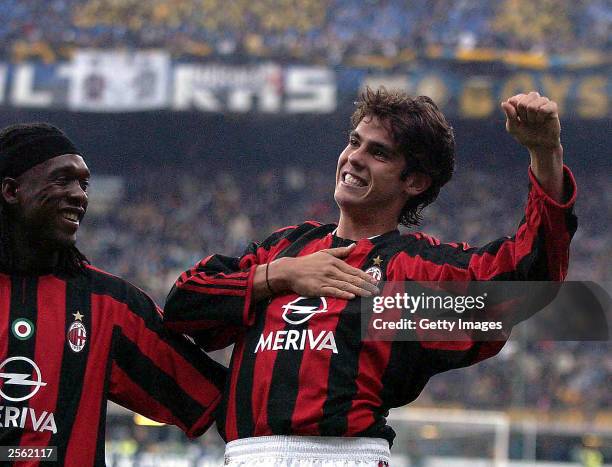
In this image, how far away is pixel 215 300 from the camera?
9.68 ft

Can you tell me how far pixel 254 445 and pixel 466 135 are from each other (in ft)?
59.8

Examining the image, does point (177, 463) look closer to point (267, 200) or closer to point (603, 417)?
point (603, 417)

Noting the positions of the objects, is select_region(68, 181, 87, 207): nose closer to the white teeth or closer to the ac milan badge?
the ac milan badge

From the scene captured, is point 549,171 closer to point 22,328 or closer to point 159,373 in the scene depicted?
point 159,373

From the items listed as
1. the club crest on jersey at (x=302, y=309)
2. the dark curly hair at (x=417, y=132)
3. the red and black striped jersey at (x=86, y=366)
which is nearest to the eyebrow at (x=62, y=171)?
the red and black striped jersey at (x=86, y=366)

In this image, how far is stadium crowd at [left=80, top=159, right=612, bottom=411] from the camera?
1767 centimetres

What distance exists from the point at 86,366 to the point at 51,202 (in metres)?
0.47

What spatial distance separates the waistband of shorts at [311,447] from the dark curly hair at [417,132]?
72 centimetres

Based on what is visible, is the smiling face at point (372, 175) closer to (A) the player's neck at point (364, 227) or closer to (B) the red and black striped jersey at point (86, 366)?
(A) the player's neck at point (364, 227)

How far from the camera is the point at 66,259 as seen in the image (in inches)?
125

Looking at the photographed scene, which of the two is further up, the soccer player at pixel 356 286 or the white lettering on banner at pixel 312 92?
the white lettering on banner at pixel 312 92

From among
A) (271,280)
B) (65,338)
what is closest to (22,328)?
(65,338)

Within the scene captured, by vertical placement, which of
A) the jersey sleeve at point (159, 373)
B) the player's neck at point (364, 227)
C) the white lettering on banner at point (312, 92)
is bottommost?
the jersey sleeve at point (159, 373)

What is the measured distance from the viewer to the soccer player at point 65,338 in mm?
2939
